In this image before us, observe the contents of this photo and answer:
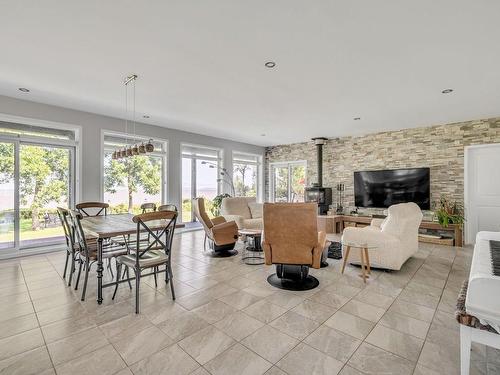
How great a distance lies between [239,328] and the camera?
223cm

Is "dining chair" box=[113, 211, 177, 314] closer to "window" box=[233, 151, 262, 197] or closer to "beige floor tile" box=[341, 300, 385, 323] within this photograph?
"beige floor tile" box=[341, 300, 385, 323]

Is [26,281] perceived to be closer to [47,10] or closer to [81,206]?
[81,206]

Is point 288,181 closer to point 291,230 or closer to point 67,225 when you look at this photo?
point 291,230

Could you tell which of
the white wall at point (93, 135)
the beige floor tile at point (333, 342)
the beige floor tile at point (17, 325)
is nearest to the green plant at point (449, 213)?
the beige floor tile at point (333, 342)

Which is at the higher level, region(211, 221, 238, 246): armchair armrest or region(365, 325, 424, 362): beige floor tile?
region(211, 221, 238, 246): armchair armrest

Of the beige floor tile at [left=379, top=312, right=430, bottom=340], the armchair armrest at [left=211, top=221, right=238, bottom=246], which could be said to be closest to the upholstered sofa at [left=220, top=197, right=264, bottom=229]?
the armchair armrest at [left=211, top=221, right=238, bottom=246]

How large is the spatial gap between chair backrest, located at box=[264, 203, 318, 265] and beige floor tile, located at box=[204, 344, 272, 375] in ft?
4.02

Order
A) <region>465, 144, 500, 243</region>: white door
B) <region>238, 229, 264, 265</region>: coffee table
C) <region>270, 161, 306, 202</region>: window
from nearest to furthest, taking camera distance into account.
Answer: <region>238, 229, 264, 265</region>: coffee table, <region>465, 144, 500, 243</region>: white door, <region>270, 161, 306, 202</region>: window

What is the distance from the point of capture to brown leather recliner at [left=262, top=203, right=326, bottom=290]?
9.30 ft

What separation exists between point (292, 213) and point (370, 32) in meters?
1.96

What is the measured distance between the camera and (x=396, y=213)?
371 cm

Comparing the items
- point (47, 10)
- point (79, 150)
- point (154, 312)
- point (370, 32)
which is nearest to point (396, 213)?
point (370, 32)

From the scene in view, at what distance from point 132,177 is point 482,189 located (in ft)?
25.4

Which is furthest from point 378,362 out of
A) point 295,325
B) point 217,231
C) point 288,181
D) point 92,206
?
point 288,181
